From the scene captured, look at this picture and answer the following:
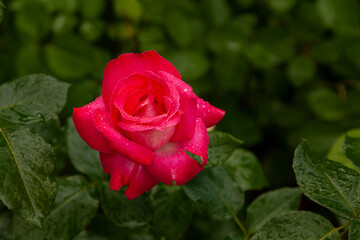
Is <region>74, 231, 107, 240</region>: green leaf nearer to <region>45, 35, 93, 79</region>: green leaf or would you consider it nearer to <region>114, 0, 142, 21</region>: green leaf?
<region>45, 35, 93, 79</region>: green leaf

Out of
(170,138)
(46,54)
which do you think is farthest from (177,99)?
(46,54)

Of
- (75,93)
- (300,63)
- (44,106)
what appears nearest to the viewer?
(44,106)

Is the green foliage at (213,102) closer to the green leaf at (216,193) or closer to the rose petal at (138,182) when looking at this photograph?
the green leaf at (216,193)

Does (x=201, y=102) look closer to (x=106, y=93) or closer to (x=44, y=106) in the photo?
(x=106, y=93)

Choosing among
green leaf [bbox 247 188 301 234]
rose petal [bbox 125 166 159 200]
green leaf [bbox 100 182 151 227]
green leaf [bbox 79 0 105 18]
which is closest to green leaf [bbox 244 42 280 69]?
green leaf [bbox 79 0 105 18]

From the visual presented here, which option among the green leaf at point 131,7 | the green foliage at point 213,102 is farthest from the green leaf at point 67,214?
the green leaf at point 131,7

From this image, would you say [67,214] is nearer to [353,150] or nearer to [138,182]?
[138,182]
